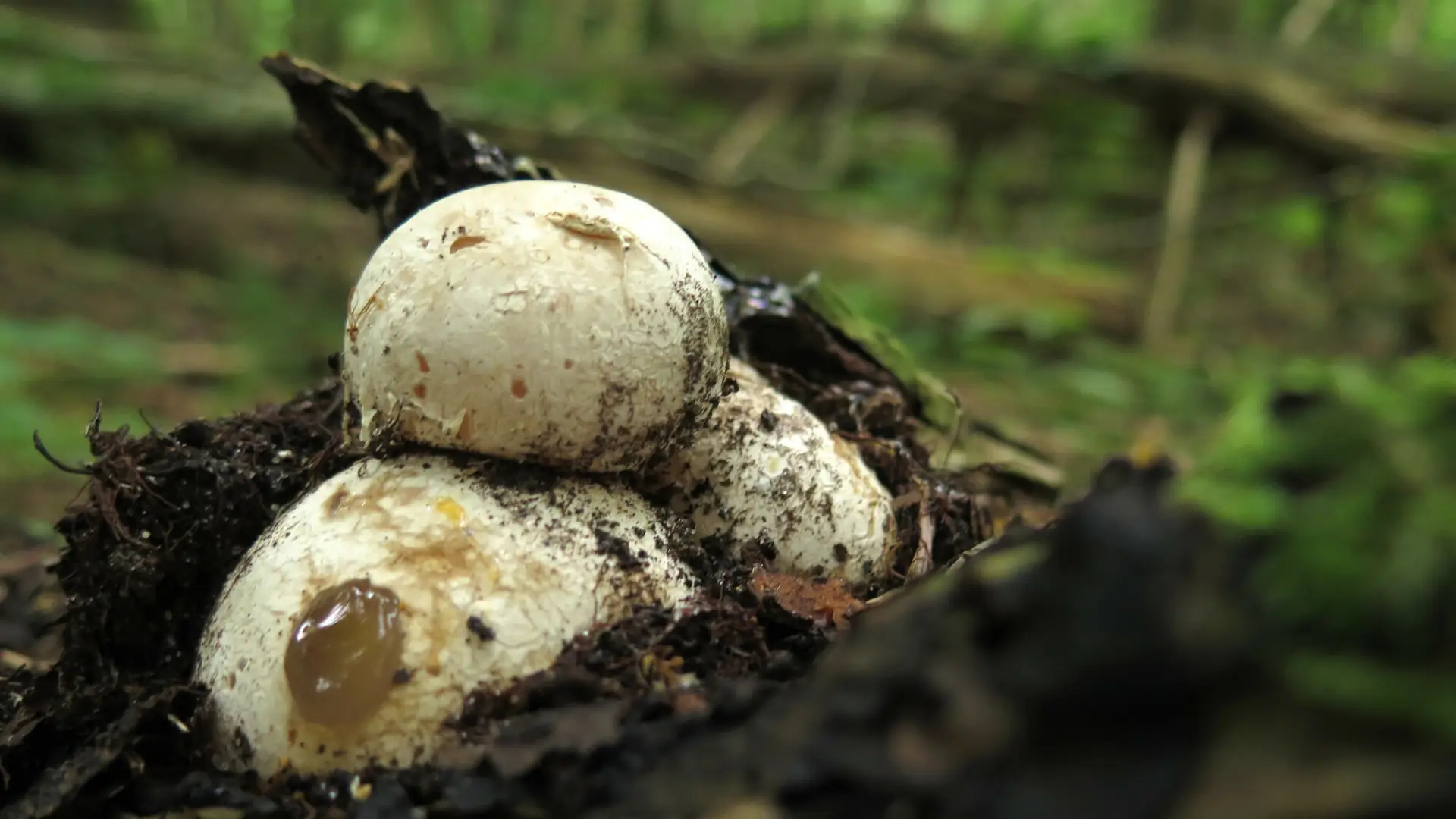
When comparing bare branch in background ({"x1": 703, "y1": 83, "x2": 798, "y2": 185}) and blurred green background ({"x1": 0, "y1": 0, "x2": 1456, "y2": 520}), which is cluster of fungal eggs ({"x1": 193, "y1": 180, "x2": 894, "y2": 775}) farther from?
bare branch in background ({"x1": 703, "y1": 83, "x2": 798, "y2": 185})

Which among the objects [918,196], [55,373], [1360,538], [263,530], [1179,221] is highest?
[1360,538]

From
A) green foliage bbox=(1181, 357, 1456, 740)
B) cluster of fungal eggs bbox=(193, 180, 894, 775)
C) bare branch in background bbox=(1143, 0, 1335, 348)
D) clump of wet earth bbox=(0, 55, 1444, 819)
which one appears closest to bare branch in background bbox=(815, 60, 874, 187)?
bare branch in background bbox=(1143, 0, 1335, 348)

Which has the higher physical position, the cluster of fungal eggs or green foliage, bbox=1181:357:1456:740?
green foliage, bbox=1181:357:1456:740

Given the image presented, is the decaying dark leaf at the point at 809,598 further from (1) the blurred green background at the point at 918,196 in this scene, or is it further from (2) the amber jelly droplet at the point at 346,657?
(1) the blurred green background at the point at 918,196

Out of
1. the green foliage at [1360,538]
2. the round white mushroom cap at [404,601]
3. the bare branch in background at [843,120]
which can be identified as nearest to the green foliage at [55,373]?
the round white mushroom cap at [404,601]

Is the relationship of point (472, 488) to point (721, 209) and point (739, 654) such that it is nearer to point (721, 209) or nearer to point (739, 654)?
point (739, 654)

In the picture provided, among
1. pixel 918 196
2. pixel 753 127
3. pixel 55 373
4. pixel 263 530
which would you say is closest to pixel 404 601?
pixel 263 530

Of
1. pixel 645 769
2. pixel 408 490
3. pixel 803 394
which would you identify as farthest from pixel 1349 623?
pixel 803 394
